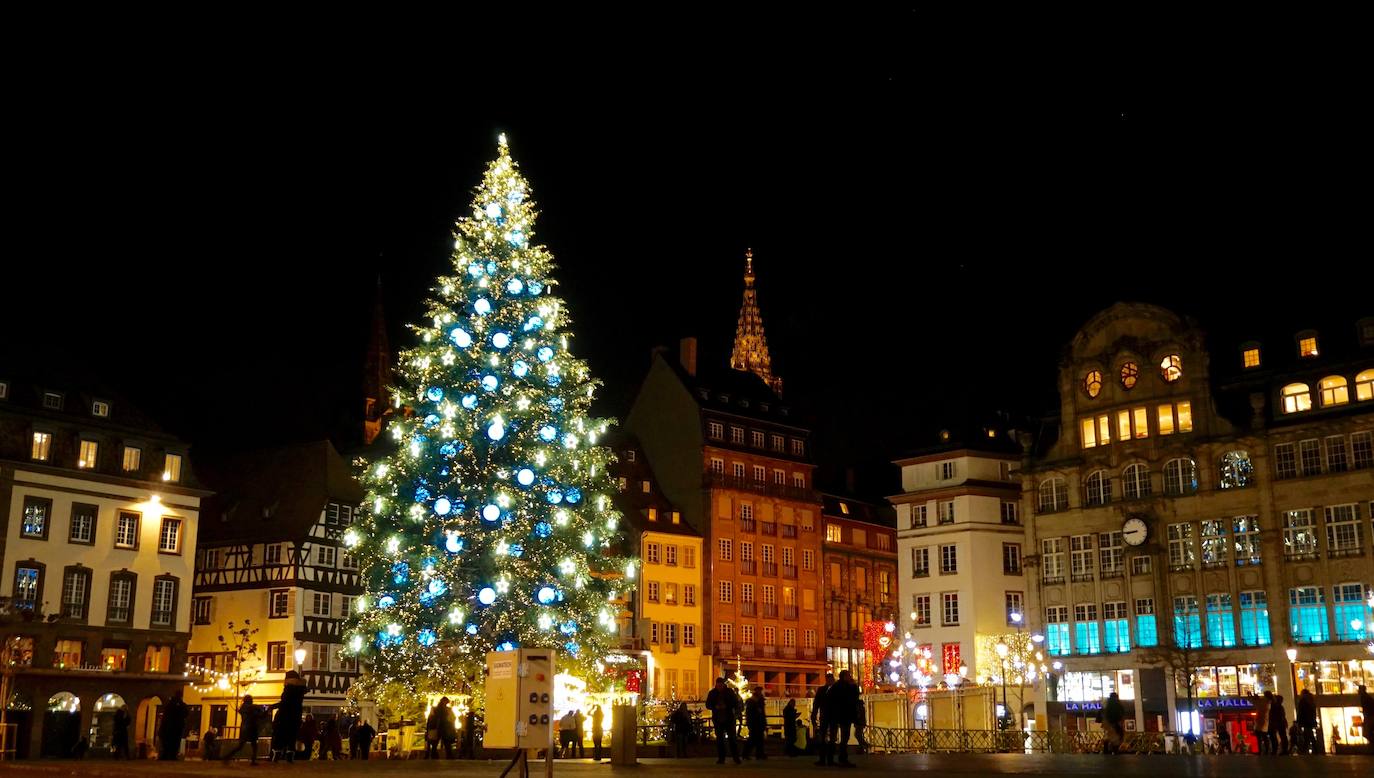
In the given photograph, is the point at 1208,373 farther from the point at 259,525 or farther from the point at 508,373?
the point at 259,525

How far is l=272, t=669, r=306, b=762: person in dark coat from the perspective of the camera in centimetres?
2731

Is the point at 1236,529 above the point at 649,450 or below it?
below

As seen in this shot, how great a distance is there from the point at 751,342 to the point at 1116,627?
72.0 metres

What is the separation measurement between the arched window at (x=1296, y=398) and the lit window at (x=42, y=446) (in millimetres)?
52097

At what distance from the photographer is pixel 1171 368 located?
67438 mm

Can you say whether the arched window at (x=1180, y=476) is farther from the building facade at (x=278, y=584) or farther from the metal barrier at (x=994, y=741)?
the building facade at (x=278, y=584)

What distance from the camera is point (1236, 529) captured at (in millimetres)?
64625

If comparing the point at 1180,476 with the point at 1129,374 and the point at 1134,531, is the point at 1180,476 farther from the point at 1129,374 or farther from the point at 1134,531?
the point at 1129,374

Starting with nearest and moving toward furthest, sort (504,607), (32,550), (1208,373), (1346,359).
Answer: (504,607) → (32,550) → (1346,359) → (1208,373)

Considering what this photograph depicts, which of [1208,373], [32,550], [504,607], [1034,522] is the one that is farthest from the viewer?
[1034,522]

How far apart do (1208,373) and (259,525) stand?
4729 centimetres

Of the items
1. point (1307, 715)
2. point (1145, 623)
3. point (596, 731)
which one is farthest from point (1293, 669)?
point (596, 731)

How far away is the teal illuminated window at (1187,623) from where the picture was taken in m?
64.8

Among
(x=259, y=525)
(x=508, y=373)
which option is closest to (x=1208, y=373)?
(x=508, y=373)
